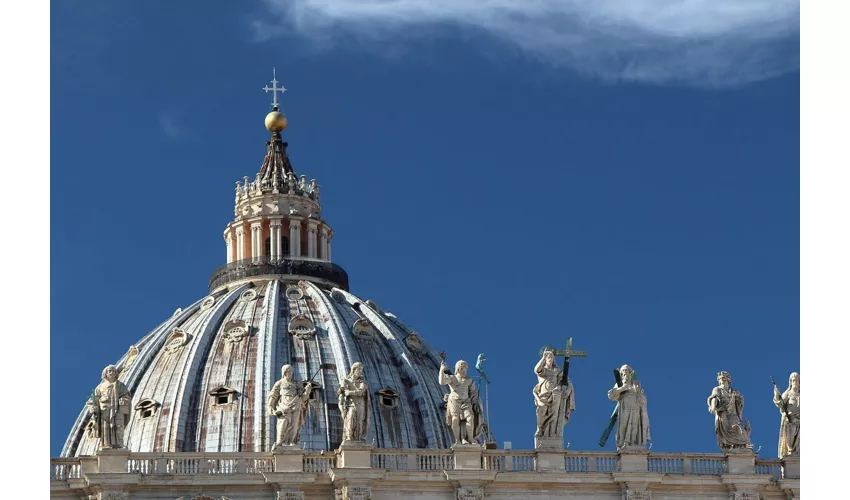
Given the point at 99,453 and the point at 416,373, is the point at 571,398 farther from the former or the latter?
the point at 416,373

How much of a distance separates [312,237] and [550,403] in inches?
3697

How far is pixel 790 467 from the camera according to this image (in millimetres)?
84562

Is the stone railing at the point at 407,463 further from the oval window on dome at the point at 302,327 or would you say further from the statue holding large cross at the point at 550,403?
the oval window on dome at the point at 302,327

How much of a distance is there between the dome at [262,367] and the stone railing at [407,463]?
2861 inches

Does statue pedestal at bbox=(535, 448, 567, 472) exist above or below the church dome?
below

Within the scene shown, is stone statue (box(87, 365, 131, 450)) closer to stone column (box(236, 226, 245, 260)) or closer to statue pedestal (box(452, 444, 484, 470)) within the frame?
statue pedestal (box(452, 444, 484, 470))

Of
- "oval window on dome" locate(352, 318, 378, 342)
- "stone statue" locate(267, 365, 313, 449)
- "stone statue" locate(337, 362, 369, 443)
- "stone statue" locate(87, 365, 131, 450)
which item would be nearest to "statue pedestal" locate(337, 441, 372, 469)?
"stone statue" locate(337, 362, 369, 443)

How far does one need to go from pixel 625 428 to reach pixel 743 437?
4.10 metres

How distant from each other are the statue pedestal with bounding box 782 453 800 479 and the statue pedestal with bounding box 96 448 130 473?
21868mm

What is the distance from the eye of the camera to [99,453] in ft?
267

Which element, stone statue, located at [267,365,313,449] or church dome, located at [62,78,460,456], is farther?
church dome, located at [62,78,460,456]

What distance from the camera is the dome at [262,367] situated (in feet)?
527

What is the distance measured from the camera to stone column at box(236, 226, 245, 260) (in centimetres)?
17418

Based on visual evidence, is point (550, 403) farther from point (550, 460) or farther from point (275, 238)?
point (275, 238)
